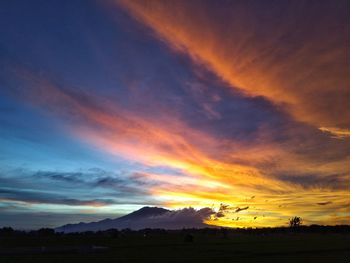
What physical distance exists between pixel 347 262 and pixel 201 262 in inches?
587

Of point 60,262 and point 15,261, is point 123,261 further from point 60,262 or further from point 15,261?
point 15,261

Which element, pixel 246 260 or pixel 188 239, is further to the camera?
pixel 188 239

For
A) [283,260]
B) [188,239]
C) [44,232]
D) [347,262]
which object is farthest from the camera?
[44,232]

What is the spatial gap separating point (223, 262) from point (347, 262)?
12.6m

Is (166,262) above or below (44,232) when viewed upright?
below

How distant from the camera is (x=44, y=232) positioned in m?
199

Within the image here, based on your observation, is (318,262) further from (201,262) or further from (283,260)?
(201,262)

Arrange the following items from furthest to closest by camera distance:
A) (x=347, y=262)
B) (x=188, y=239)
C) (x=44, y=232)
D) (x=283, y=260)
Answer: (x=44, y=232) → (x=188, y=239) → (x=283, y=260) → (x=347, y=262)

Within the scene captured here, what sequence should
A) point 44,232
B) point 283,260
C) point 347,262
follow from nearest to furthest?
point 347,262 < point 283,260 < point 44,232

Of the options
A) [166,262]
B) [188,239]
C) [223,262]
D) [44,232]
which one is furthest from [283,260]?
Answer: [44,232]

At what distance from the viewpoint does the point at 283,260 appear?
4916 cm

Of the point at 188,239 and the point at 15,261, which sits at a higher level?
the point at 188,239

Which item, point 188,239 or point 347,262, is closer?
point 347,262

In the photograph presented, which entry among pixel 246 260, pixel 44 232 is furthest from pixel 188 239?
pixel 44 232
